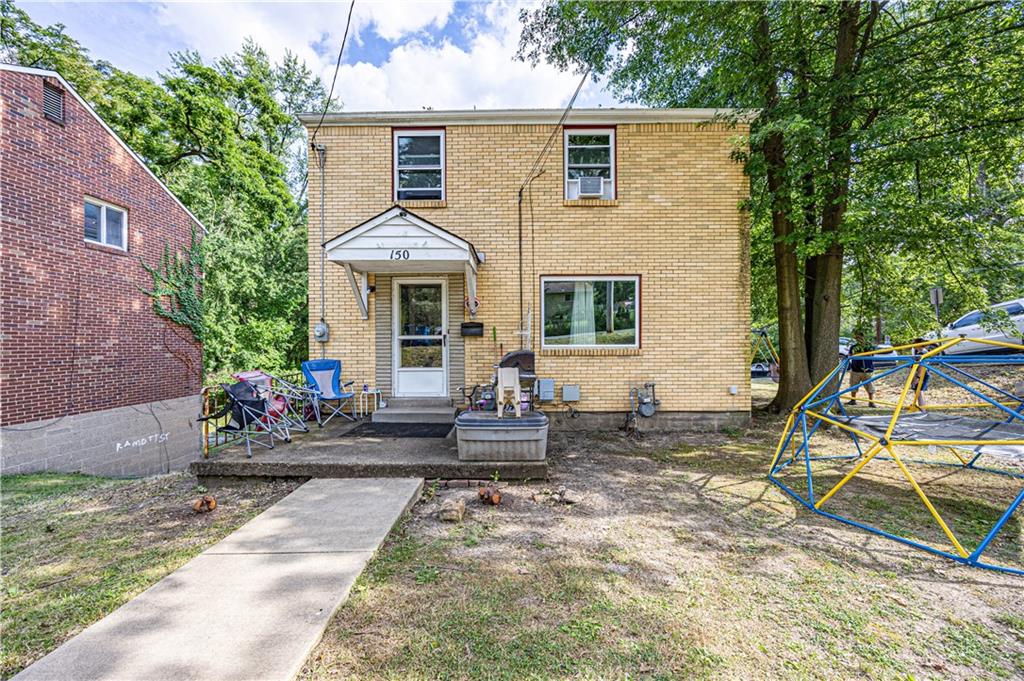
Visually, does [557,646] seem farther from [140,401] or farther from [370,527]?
[140,401]

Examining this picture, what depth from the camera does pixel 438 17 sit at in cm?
707

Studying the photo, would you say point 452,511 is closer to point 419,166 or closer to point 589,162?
point 419,166

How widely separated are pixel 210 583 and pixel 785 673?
3630 mm

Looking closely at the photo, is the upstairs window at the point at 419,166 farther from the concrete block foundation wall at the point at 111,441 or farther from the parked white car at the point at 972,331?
the parked white car at the point at 972,331

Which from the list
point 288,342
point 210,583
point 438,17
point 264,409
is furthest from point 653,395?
point 288,342

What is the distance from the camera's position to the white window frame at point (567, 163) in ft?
27.0

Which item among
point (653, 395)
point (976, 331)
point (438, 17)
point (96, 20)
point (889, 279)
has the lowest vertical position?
point (653, 395)

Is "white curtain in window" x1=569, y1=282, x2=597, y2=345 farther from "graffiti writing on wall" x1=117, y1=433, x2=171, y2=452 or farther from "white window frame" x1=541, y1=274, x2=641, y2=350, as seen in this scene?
"graffiti writing on wall" x1=117, y1=433, x2=171, y2=452

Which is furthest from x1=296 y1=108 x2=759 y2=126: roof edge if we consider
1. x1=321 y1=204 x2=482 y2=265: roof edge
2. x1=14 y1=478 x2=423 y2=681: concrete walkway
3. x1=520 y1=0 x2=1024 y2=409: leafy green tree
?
x1=14 y1=478 x2=423 y2=681: concrete walkway

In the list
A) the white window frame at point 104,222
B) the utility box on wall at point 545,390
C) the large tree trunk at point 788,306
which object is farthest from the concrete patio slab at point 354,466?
the white window frame at point 104,222

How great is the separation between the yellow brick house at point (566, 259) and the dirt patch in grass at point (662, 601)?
372 cm

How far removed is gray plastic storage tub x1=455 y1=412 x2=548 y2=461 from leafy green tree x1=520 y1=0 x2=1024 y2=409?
18.1ft

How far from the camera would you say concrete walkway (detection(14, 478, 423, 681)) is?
212cm

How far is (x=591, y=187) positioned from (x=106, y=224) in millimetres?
10731
